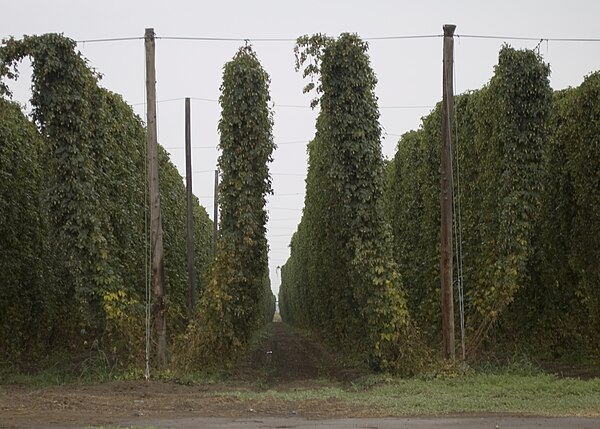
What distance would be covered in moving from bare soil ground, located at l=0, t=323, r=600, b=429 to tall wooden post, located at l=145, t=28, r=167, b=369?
1.57 m

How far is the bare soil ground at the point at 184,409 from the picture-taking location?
12258 millimetres

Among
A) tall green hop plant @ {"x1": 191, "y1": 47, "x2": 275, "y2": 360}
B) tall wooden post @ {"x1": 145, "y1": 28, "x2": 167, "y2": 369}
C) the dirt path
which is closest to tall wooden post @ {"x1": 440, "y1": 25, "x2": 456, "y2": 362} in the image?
the dirt path

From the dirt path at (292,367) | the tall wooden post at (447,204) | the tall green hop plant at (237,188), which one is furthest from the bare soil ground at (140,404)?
the tall wooden post at (447,204)

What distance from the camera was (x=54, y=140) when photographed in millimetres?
19469

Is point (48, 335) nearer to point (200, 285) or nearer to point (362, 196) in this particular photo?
point (362, 196)

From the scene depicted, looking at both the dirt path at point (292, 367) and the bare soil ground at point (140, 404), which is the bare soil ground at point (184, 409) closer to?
the bare soil ground at point (140, 404)

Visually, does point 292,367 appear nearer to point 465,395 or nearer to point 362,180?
point 362,180

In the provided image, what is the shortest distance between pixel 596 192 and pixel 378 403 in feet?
23.1

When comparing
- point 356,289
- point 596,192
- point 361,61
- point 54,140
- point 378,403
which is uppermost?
point 361,61

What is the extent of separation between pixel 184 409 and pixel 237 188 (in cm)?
697

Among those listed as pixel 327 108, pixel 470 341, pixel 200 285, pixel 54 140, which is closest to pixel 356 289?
pixel 470 341

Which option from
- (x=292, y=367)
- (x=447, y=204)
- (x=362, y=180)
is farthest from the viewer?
(x=292, y=367)

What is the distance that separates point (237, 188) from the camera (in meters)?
20.2

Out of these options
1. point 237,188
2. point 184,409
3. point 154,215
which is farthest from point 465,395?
point 154,215
